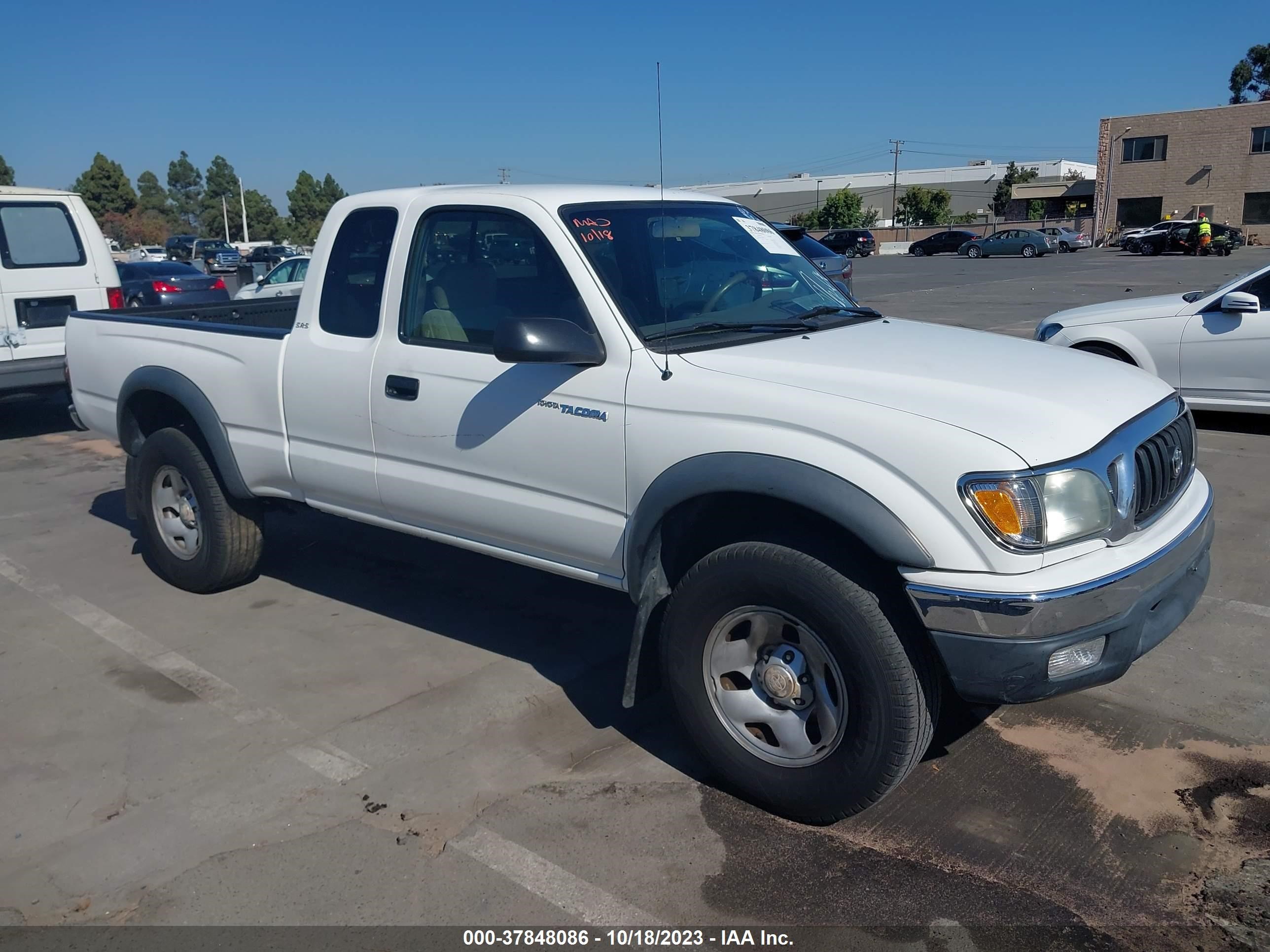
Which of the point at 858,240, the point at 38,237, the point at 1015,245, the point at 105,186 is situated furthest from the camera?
the point at 105,186

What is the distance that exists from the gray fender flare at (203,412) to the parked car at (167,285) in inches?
589

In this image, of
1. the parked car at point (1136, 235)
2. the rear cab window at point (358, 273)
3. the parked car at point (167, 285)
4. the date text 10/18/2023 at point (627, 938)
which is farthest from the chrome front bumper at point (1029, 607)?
the parked car at point (1136, 235)

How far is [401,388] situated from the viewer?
14.4 feet

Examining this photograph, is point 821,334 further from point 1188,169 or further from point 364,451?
point 1188,169

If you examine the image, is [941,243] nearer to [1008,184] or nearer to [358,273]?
[1008,184]

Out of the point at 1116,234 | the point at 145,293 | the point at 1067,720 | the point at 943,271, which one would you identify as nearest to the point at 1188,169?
the point at 1116,234

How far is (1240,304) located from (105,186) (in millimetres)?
97539

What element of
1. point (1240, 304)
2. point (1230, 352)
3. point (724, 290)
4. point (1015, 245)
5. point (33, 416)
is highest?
point (1015, 245)

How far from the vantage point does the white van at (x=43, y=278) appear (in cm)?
998

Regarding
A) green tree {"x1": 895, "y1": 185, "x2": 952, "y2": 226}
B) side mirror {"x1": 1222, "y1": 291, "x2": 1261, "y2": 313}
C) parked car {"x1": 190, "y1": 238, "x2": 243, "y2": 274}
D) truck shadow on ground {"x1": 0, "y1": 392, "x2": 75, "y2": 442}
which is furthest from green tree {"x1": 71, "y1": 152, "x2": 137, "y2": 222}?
side mirror {"x1": 1222, "y1": 291, "x2": 1261, "y2": 313}

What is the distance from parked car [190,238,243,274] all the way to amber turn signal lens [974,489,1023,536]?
3975cm

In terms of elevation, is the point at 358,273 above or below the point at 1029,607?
above

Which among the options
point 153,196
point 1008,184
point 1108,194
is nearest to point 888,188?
point 1008,184

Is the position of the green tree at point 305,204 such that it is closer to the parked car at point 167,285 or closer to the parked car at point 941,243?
the parked car at point 941,243
